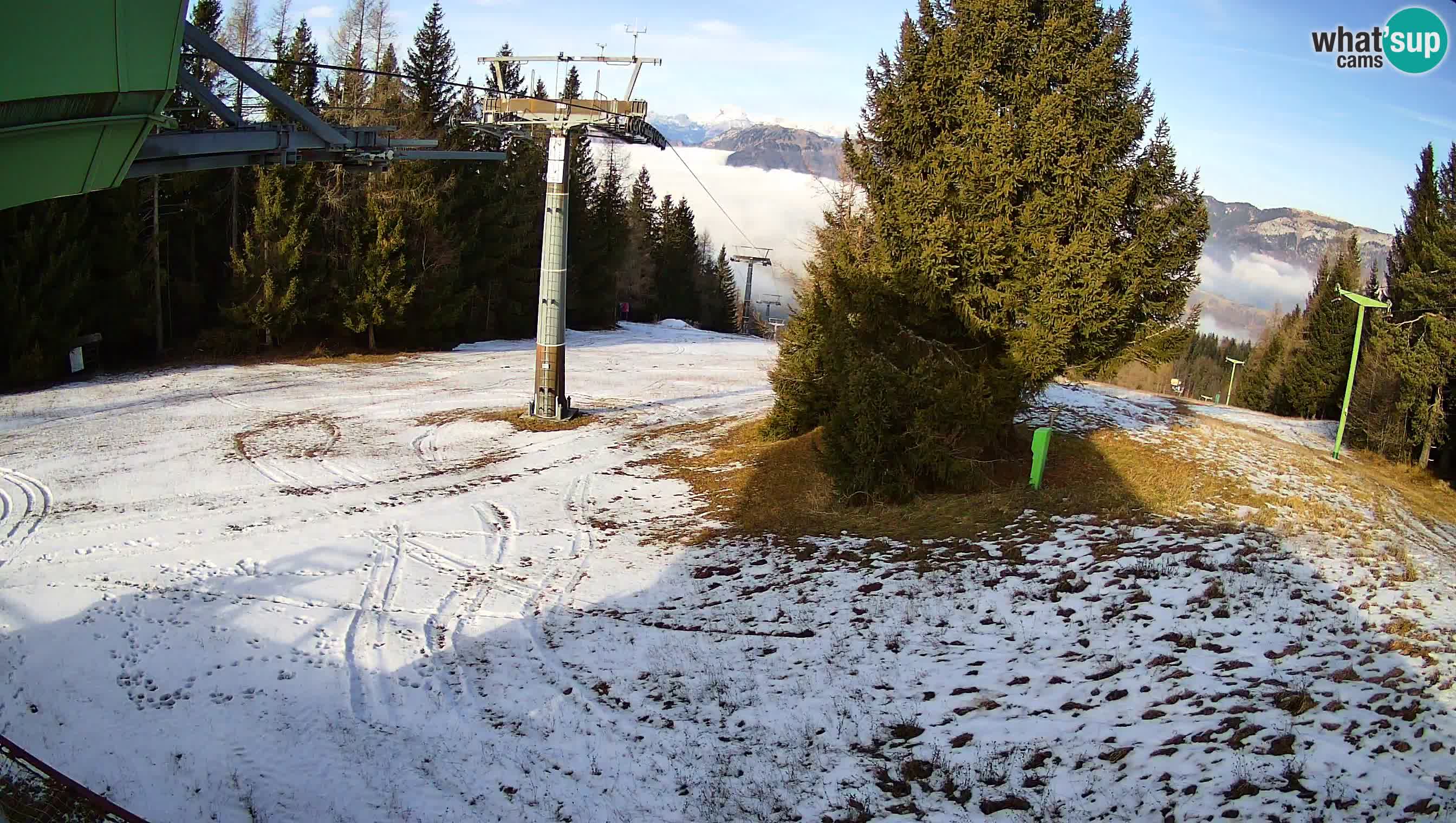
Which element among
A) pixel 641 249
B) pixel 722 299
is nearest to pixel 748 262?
pixel 641 249

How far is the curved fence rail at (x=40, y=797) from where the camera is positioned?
492cm

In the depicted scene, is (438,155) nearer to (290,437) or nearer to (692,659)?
(290,437)

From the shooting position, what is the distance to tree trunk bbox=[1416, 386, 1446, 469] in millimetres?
19953

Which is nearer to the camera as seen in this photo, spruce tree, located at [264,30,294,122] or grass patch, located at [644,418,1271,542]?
grass patch, located at [644,418,1271,542]

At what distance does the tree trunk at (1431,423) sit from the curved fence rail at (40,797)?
84.1 ft

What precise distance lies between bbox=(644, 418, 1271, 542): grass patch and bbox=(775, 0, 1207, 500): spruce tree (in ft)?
A: 2.14

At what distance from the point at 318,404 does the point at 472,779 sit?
18.7 m

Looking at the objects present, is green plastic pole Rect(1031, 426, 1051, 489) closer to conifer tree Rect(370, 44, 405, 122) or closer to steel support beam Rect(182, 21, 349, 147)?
steel support beam Rect(182, 21, 349, 147)

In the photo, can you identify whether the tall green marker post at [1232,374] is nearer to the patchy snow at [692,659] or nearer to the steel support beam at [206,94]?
the patchy snow at [692,659]

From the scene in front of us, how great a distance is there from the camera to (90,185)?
323 cm

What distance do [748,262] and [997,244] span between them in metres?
43.6

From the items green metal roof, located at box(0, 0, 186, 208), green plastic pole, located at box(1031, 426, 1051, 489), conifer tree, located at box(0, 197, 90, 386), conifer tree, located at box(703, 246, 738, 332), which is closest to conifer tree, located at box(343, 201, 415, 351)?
conifer tree, located at box(0, 197, 90, 386)

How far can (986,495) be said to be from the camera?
12672 mm

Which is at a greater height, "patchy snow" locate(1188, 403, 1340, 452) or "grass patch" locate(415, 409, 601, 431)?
"patchy snow" locate(1188, 403, 1340, 452)
